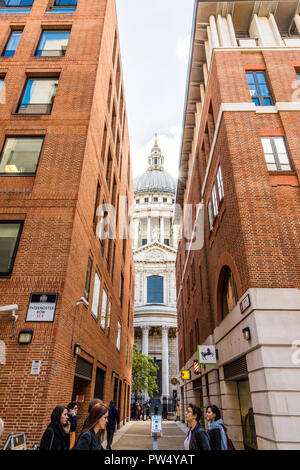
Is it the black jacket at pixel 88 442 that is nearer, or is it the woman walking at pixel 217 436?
the black jacket at pixel 88 442

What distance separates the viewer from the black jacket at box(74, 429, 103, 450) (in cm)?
346

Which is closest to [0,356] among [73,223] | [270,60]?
[73,223]

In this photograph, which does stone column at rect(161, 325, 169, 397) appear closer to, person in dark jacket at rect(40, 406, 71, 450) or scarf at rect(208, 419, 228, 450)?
scarf at rect(208, 419, 228, 450)

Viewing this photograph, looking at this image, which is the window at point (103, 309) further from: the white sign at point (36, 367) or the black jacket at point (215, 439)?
the black jacket at point (215, 439)

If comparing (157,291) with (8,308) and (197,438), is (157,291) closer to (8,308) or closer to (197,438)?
(8,308)

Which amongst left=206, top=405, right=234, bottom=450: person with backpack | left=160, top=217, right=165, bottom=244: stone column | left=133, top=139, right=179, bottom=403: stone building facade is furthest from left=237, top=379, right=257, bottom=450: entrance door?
left=160, top=217, right=165, bottom=244: stone column

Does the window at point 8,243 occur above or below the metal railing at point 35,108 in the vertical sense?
below

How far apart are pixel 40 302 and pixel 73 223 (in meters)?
2.94

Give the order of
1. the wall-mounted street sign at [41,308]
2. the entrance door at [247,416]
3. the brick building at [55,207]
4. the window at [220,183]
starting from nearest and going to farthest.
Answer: the brick building at [55,207] → the wall-mounted street sign at [41,308] → the entrance door at [247,416] → the window at [220,183]

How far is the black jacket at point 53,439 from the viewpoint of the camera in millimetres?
4117

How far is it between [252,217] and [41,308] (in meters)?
7.43

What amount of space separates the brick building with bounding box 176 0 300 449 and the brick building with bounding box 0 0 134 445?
5606mm

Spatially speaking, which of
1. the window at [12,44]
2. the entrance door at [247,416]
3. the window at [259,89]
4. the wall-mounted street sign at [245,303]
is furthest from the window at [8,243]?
the window at [259,89]

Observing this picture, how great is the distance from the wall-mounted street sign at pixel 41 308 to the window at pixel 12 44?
13.4 m
